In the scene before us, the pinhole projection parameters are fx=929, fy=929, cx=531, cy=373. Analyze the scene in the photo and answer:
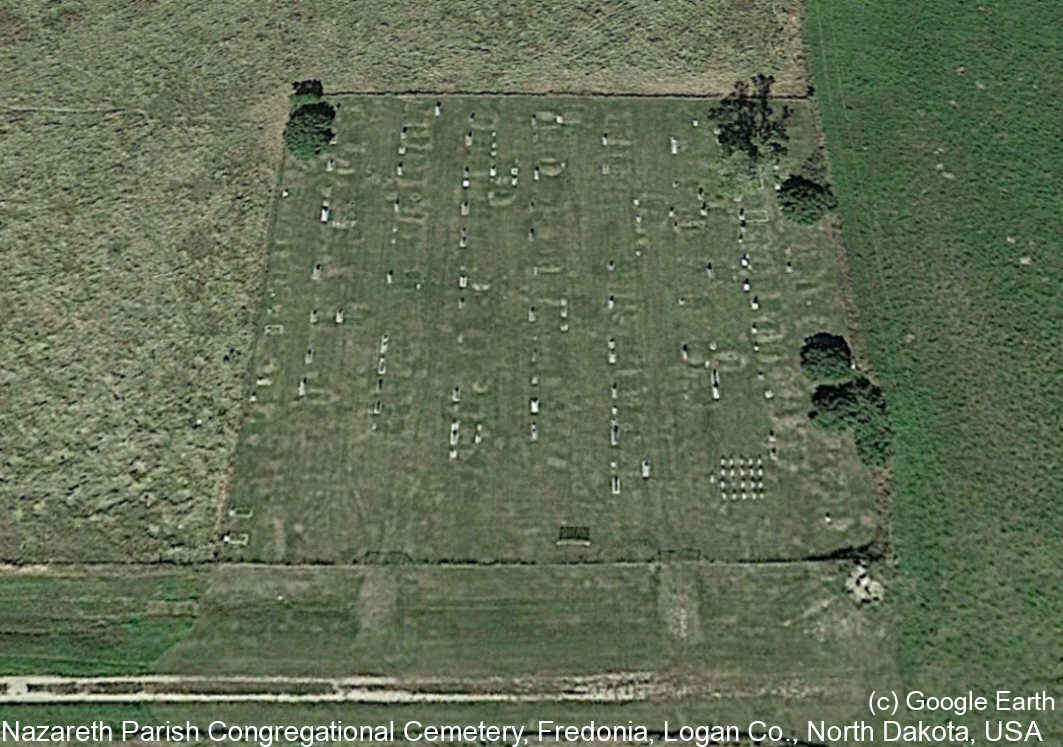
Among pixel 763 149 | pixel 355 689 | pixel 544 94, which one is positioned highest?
pixel 544 94

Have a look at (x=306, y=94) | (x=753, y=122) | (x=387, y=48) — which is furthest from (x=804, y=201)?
(x=306, y=94)

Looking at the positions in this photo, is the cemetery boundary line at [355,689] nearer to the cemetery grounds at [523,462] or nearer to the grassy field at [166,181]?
the cemetery grounds at [523,462]

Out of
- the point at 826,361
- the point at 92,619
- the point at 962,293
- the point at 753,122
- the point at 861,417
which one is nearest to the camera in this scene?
the point at 92,619

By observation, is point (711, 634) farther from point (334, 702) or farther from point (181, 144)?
point (181, 144)

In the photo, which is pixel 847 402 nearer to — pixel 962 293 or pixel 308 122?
pixel 962 293

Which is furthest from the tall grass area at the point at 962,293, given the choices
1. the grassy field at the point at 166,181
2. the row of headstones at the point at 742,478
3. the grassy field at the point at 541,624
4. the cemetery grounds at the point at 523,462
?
the grassy field at the point at 166,181

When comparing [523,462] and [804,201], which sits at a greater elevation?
[804,201]
